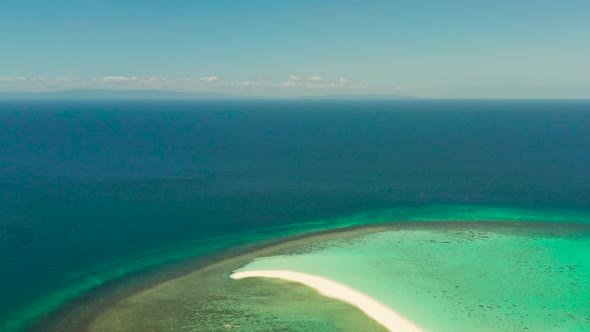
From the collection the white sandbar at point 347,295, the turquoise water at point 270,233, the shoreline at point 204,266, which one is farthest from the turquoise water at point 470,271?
the turquoise water at point 270,233

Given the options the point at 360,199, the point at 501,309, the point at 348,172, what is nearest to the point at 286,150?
the point at 348,172

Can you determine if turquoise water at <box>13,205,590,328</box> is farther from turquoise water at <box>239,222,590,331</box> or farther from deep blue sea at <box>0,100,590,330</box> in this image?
turquoise water at <box>239,222,590,331</box>

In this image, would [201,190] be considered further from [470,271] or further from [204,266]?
[470,271]

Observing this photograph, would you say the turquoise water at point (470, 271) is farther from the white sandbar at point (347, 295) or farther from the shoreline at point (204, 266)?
the shoreline at point (204, 266)

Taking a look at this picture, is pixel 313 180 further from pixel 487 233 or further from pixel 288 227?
pixel 487 233

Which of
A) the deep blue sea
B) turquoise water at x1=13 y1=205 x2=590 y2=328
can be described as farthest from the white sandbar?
the deep blue sea

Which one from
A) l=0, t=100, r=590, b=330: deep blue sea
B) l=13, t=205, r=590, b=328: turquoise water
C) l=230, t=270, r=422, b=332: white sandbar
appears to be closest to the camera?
l=230, t=270, r=422, b=332: white sandbar
